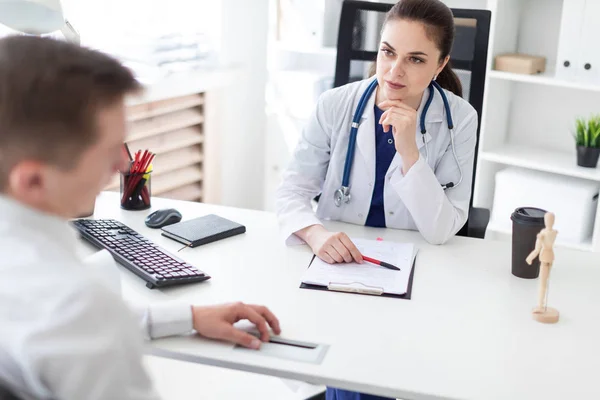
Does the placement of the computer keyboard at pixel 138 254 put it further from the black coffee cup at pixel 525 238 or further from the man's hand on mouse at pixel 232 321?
the black coffee cup at pixel 525 238

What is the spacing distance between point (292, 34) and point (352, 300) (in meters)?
2.19

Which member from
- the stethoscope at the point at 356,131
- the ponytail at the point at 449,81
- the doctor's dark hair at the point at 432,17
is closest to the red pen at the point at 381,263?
the stethoscope at the point at 356,131

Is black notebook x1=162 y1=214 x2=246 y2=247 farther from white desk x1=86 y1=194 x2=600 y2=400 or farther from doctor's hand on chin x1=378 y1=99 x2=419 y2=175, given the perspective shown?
doctor's hand on chin x1=378 y1=99 x2=419 y2=175

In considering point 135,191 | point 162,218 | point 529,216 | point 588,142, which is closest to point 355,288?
point 529,216

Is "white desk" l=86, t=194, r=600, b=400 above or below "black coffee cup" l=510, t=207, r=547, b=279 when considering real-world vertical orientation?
below

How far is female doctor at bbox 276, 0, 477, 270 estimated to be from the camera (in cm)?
174

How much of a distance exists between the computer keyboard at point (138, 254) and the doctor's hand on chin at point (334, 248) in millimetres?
260

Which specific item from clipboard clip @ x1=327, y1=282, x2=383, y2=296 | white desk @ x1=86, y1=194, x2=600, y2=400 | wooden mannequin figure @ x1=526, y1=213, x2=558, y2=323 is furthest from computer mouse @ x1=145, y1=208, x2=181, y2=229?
wooden mannequin figure @ x1=526, y1=213, x2=558, y2=323

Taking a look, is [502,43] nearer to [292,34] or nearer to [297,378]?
[292,34]

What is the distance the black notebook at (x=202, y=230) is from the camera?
167cm

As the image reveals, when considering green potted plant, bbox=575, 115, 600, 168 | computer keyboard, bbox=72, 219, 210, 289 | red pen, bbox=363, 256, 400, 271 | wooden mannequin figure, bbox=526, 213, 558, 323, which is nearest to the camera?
wooden mannequin figure, bbox=526, 213, 558, 323

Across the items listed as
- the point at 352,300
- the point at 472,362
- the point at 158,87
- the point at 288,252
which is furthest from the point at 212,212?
the point at 158,87

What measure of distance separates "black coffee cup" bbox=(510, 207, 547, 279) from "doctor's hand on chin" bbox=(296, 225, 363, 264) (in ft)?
1.03

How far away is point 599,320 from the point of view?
1.37 meters
